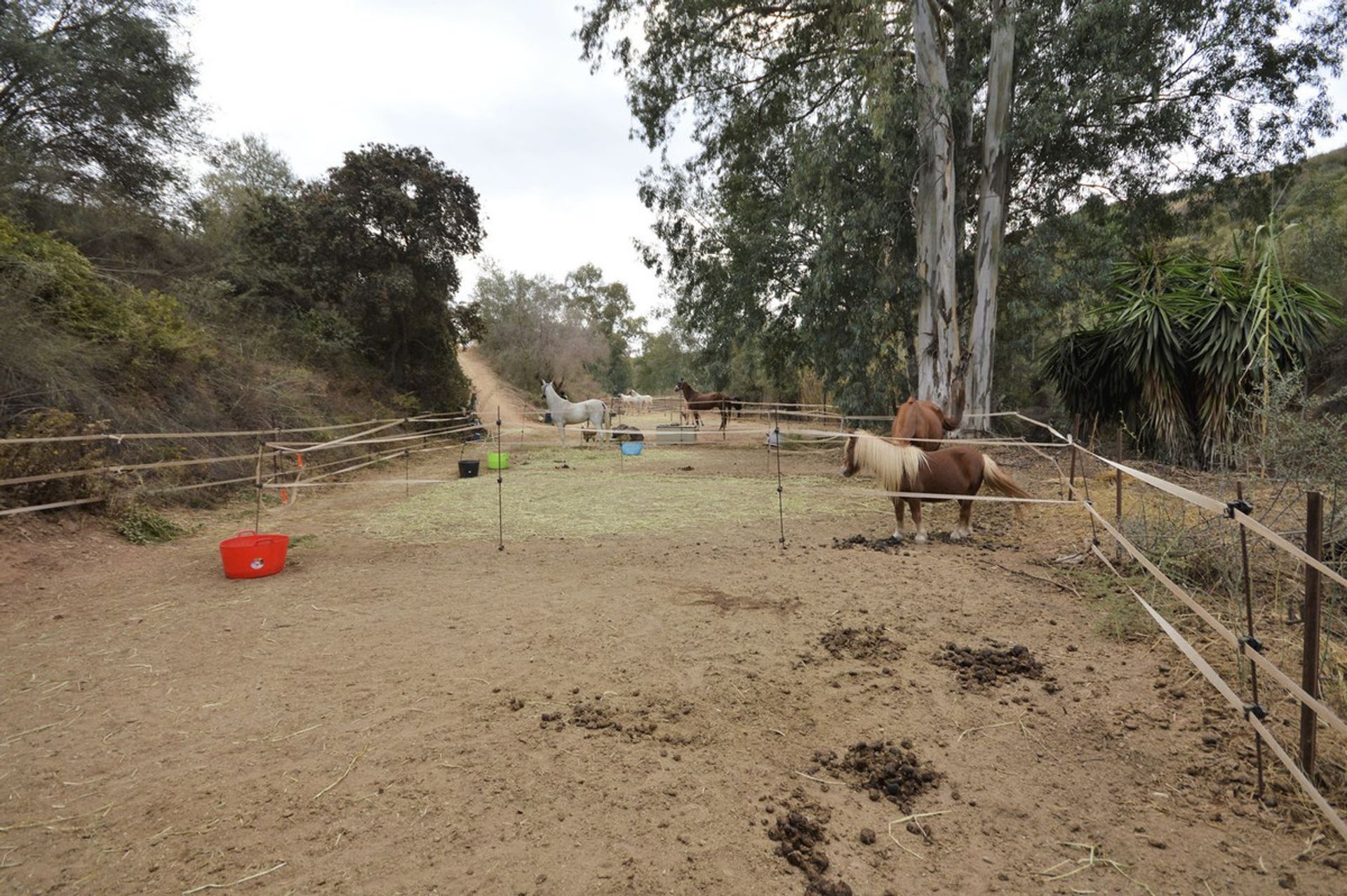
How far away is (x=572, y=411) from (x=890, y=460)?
11785 mm

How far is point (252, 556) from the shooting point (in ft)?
15.9

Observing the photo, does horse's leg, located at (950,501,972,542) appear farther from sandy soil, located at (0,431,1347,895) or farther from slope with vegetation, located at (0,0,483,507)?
slope with vegetation, located at (0,0,483,507)

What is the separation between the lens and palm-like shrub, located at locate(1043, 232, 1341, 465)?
7.48 meters

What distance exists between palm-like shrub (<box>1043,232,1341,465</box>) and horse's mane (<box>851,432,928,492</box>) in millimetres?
3695

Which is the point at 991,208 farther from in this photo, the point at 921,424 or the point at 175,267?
the point at 175,267

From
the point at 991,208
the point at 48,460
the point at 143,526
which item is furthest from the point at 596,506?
the point at 991,208

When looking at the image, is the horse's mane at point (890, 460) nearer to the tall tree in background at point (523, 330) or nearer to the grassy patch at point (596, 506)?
the grassy patch at point (596, 506)

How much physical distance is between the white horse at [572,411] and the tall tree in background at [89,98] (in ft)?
29.0

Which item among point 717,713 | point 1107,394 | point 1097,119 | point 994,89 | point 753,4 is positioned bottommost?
point 717,713

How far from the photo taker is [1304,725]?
200cm

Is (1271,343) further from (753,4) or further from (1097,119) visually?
(753,4)

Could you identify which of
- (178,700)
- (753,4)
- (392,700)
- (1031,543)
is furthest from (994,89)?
(178,700)

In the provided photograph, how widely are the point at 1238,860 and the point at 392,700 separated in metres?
3.44

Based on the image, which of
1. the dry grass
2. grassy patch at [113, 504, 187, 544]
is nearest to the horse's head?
the dry grass
